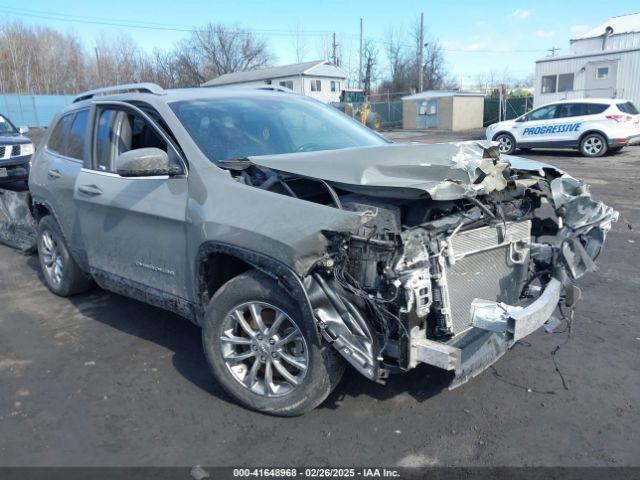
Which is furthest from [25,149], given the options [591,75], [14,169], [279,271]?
[591,75]

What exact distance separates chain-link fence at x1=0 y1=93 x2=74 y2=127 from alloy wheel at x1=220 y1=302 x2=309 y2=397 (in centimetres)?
4430

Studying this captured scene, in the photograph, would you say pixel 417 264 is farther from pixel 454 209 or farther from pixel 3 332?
pixel 3 332

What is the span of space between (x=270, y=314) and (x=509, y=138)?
Result: 16.9 m

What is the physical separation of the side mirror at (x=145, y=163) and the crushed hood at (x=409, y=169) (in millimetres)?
636

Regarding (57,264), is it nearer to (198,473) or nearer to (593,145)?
(198,473)

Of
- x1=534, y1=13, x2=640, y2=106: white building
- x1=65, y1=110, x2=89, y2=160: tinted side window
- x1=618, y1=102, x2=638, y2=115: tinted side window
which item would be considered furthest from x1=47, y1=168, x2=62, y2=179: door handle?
x1=534, y1=13, x2=640, y2=106: white building

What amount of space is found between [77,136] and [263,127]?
1.93 metres

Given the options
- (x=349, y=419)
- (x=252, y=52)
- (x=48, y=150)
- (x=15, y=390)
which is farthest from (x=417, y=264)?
(x=252, y=52)

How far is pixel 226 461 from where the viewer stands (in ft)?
9.77

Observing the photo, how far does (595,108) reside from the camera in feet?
53.9

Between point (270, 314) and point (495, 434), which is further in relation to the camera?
point (270, 314)

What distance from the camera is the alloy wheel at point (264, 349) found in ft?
10.6

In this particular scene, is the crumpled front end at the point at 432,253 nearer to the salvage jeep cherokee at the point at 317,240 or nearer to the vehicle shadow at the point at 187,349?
the salvage jeep cherokee at the point at 317,240

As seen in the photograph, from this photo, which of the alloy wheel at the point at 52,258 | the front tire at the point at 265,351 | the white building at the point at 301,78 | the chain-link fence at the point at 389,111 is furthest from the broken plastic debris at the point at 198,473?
the white building at the point at 301,78
